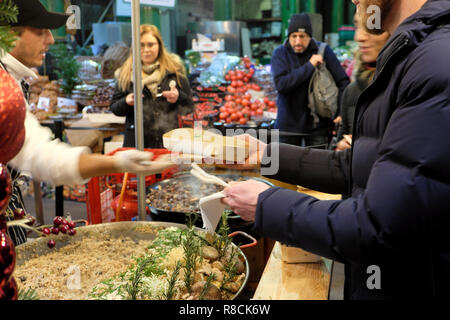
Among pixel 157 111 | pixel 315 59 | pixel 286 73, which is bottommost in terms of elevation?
pixel 157 111

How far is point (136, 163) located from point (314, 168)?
0.83 m

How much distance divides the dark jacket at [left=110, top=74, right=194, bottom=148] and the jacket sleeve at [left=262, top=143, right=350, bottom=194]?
197 centimetres

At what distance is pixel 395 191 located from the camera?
2.99ft

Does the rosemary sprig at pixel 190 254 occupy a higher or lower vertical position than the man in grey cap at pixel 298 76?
lower

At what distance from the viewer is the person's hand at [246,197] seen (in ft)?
3.84

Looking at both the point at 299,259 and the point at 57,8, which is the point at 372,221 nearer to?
the point at 299,259

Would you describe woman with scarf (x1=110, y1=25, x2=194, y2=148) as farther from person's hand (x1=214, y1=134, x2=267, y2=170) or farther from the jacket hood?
person's hand (x1=214, y1=134, x2=267, y2=170)

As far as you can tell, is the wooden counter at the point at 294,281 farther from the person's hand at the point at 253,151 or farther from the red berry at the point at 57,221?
the red berry at the point at 57,221

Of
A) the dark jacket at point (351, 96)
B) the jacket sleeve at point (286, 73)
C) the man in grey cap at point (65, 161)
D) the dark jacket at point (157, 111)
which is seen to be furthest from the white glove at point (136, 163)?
the jacket sleeve at point (286, 73)

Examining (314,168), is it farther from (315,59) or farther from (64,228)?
(315,59)

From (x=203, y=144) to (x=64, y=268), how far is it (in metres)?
0.67

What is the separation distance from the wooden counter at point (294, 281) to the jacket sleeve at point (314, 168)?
1.13 feet

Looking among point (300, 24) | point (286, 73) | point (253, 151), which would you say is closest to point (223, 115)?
point (286, 73)

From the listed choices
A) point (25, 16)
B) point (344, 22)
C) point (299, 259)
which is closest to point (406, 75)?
point (299, 259)
